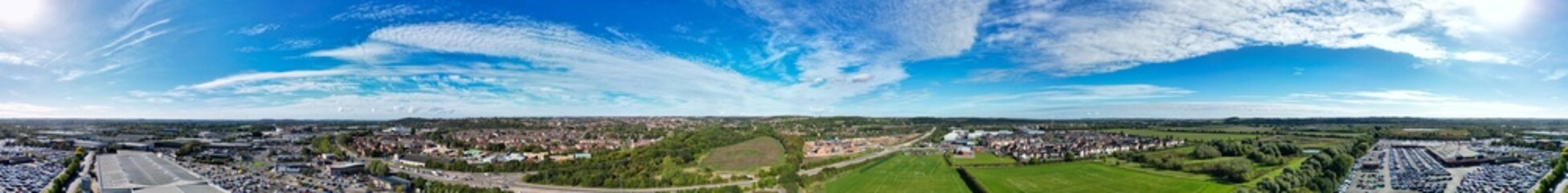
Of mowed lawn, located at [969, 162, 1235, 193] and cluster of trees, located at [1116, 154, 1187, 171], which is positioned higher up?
cluster of trees, located at [1116, 154, 1187, 171]

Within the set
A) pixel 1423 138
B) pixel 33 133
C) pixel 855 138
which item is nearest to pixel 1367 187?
pixel 855 138

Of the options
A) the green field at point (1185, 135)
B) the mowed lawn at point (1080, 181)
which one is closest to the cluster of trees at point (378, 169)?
the mowed lawn at point (1080, 181)

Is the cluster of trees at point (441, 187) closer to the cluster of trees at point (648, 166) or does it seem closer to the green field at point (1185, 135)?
the cluster of trees at point (648, 166)

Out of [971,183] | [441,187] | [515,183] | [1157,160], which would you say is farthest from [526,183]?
[1157,160]

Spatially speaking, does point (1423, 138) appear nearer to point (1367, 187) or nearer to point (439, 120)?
point (1367, 187)

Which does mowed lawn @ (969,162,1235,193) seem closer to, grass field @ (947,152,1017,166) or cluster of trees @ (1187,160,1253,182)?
grass field @ (947,152,1017,166)

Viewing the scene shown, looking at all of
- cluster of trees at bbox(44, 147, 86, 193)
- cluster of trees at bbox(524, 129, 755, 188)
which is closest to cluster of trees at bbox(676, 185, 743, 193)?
cluster of trees at bbox(524, 129, 755, 188)

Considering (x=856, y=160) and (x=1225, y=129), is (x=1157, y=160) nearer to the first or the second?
(x=856, y=160)
